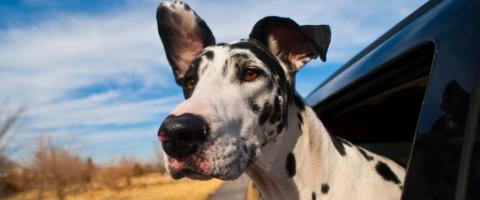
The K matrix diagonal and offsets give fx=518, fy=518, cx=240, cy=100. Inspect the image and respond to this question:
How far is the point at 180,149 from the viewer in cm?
239

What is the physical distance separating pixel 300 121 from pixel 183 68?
3.69 ft

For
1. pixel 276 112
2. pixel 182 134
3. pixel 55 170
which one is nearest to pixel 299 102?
pixel 276 112

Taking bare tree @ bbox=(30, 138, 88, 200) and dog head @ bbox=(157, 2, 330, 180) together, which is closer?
dog head @ bbox=(157, 2, 330, 180)

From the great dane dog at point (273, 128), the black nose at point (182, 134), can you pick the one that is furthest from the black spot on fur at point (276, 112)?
the black nose at point (182, 134)

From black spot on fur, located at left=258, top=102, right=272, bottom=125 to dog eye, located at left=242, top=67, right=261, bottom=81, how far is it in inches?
6.9

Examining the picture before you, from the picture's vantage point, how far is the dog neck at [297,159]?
3.06 metres

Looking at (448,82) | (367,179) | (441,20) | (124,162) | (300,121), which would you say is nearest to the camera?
(448,82)

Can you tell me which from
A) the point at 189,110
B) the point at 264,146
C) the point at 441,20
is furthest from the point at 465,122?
the point at 264,146

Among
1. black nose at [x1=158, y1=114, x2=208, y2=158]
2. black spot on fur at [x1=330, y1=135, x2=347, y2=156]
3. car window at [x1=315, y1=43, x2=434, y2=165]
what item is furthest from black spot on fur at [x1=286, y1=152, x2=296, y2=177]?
black nose at [x1=158, y1=114, x2=208, y2=158]

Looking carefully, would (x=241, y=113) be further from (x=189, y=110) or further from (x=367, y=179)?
(x=367, y=179)

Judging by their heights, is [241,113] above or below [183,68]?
below

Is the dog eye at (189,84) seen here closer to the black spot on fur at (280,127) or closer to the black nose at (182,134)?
the black spot on fur at (280,127)

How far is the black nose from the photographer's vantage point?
230 centimetres

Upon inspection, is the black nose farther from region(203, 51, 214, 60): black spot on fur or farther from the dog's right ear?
the dog's right ear
